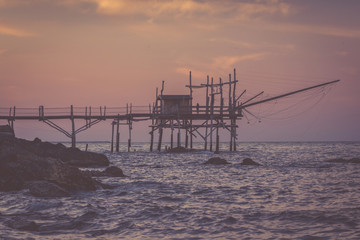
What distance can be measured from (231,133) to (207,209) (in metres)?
38.5

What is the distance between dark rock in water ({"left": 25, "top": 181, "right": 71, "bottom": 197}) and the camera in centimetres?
1329

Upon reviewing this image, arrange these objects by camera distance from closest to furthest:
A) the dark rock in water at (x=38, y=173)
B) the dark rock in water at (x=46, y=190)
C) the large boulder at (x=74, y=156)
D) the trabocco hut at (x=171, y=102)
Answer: the dark rock in water at (x=46, y=190), the dark rock in water at (x=38, y=173), the large boulder at (x=74, y=156), the trabocco hut at (x=171, y=102)

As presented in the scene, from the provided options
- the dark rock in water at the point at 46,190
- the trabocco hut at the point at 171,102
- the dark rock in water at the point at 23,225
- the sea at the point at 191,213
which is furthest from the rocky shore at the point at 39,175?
the trabocco hut at the point at 171,102

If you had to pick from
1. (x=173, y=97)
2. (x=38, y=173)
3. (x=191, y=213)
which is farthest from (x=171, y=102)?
(x=191, y=213)

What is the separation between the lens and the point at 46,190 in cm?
1345

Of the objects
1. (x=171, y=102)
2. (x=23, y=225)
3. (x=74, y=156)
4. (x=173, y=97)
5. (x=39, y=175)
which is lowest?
(x=74, y=156)

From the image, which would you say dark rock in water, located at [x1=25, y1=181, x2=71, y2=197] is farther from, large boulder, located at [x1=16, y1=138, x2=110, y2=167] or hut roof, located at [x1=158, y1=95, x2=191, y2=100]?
hut roof, located at [x1=158, y1=95, x2=191, y2=100]

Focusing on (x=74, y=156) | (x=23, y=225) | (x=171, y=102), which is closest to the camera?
(x=23, y=225)

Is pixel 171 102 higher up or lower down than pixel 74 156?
higher up

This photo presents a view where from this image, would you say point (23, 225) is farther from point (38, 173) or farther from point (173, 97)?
point (173, 97)

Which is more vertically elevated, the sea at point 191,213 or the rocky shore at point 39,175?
the rocky shore at point 39,175

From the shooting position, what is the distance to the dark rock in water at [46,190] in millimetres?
13289

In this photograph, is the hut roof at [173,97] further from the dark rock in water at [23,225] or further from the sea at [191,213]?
the dark rock in water at [23,225]

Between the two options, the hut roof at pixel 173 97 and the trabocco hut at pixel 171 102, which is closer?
the trabocco hut at pixel 171 102
